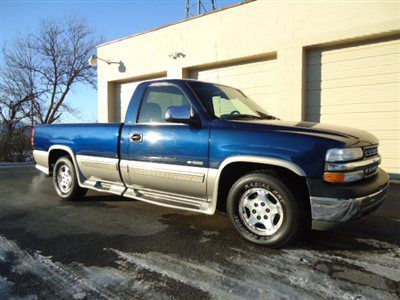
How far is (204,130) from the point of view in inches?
151

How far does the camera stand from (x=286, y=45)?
889 cm

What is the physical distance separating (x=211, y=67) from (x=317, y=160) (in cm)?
810

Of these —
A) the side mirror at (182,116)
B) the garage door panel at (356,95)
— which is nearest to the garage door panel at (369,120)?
the garage door panel at (356,95)

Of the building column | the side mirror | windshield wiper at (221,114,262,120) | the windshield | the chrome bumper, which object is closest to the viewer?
the chrome bumper

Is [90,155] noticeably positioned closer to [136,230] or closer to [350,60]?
[136,230]

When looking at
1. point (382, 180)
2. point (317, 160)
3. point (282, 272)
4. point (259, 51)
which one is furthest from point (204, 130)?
point (259, 51)

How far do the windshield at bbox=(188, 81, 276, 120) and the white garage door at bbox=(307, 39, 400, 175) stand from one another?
4.35 metres

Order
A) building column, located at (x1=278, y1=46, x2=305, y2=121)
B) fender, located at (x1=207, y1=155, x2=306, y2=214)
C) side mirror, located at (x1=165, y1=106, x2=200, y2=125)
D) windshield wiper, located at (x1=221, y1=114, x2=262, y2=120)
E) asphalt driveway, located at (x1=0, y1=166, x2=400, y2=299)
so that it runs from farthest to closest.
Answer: building column, located at (x1=278, y1=46, x2=305, y2=121)
windshield wiper, located at (x1=221, y1=114, x2=262, y2=120)
side mirror, located at (x1=165, y1=106, x2=200, y2=125)
fender, located at (x1=207, y1=155, x2=306, y2=214)
asphalt driveway, located at (x1=0, y1=166, x2=400, y2=299)

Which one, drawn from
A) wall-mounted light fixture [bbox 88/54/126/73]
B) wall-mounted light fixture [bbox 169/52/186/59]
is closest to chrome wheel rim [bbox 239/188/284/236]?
wall-mounted light fixture [bbox 169/52/186/59]

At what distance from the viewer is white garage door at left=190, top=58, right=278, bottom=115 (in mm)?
9406

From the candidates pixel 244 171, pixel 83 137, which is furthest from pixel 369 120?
pixel 83 137

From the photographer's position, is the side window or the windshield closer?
the windshield

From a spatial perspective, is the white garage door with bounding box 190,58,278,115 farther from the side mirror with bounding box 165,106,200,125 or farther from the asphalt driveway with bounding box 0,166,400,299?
the side mirror with bounding box 165,106,200,125

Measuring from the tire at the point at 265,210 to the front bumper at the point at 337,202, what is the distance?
7.1 inches
